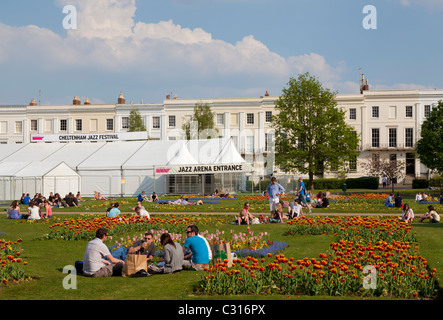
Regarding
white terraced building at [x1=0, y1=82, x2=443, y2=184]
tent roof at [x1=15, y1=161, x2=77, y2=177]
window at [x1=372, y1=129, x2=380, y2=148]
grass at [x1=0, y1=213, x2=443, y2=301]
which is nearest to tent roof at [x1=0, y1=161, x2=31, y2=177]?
tent roof at [x1=15, y1=161, x2=77, y2=177]

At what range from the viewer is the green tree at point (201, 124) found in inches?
2859

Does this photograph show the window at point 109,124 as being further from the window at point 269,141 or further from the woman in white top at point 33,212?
the woman in white top at point 33,212

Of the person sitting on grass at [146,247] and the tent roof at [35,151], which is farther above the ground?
the tent roof at [35,151]

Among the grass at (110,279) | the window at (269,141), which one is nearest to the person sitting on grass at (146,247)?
the grass at (110,279)

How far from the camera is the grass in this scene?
886 centimetres

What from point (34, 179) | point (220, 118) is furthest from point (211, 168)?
point (220, 118)

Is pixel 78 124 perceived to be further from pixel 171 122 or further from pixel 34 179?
pixel 34 179

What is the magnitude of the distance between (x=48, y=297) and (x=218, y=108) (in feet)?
234

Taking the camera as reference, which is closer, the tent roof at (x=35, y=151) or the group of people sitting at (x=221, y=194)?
the group of people sitting at (x=221, y=194)

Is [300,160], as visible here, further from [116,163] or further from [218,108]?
[218,108]

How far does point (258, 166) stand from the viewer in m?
75.6

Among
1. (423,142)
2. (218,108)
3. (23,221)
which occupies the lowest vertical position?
(23,221)

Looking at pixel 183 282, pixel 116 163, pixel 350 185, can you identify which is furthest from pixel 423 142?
pixel 183 282

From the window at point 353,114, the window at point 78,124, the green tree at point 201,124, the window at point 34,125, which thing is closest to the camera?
the green tree at point 201,124
